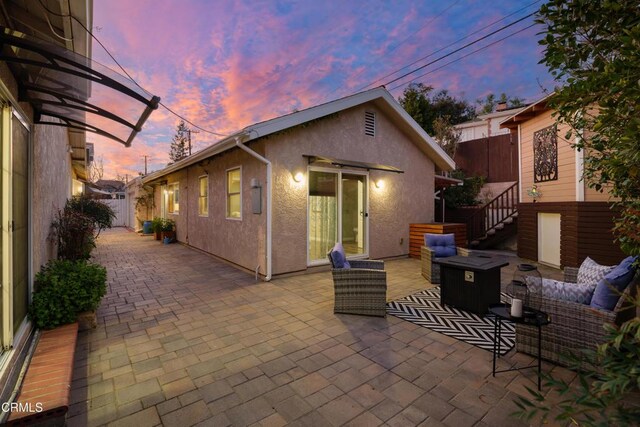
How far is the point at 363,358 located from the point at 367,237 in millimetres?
5244

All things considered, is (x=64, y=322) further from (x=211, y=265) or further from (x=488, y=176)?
(x=488, y=176)

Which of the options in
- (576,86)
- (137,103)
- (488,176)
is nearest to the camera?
(576,86)

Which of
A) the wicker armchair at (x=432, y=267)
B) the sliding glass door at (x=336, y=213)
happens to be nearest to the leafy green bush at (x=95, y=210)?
the sliding glass door at (x=336, y=213)

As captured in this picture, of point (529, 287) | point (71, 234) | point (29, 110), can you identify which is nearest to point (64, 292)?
point (29, 110)

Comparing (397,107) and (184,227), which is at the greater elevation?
(397,107)

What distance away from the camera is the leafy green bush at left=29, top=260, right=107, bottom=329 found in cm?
344

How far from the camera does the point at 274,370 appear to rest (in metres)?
3.02

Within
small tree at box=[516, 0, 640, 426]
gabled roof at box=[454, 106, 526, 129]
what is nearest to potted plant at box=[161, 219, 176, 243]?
small tree at box=[516, 0, 640, 426]

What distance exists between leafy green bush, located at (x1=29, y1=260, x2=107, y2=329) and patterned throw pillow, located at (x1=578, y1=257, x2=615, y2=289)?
5974 mm

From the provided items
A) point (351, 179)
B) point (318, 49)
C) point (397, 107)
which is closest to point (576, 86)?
point (351, 179)

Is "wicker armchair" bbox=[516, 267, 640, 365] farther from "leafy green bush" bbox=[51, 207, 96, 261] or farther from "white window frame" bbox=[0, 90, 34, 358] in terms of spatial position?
"leafy green bush" bbox=[51, 207, 96, 261]

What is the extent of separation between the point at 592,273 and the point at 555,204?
5470 millimetres

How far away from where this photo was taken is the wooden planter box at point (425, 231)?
8.77m

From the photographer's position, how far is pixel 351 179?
8.06 metres
